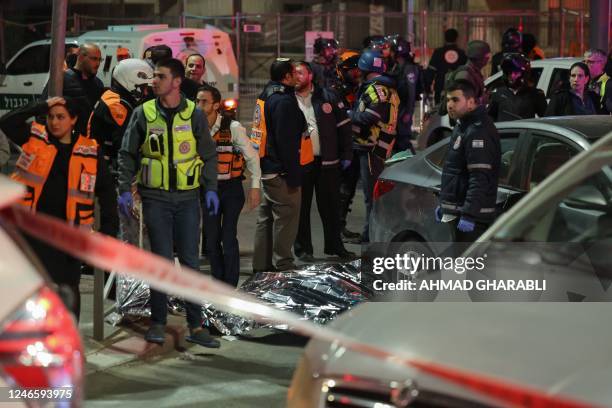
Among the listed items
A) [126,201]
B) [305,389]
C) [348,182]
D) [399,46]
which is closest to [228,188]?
[126,201]

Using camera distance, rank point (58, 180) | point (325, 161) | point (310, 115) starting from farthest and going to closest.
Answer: point (325, 161) < point (310, 115) < point (58, 180)

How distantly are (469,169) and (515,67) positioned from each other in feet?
13.2

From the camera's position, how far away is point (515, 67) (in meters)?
11.1

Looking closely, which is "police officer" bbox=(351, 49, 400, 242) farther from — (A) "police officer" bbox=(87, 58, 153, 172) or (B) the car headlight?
(B) the car headlight

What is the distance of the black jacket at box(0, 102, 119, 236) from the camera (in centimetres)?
696

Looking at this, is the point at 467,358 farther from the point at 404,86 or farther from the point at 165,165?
the point at 404,86

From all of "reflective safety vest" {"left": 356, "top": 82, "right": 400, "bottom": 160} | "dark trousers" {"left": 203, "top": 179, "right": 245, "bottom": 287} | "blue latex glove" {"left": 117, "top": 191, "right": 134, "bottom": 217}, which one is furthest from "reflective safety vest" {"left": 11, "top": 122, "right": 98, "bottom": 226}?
"reflective safety vest" {"left": 356, "top": 82, "right": 400, "bottom": 160}

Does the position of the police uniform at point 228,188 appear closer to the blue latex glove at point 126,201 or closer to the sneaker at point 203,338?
the sneaker at point 203,338

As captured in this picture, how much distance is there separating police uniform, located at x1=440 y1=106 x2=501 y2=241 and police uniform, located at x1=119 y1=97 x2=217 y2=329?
156cm

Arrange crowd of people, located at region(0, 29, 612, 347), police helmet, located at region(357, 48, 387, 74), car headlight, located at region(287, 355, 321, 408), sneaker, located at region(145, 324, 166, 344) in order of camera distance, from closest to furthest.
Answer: car headlight, located at region(287, 355, 321, 408) → crowd of people, located at region(0, 29, 612, 347) → sneaker, located at region(145, 324, 166, 344) → police helmet, located at region(357, 48, 387, 74)

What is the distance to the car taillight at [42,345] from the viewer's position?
3.31 metres

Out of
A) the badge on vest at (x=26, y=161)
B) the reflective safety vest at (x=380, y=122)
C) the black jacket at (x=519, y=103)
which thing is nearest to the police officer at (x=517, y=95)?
the black jacket at (x=519, y=103)

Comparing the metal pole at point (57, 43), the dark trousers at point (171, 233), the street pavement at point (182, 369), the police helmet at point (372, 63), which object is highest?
the metal pole at point (57, 43)

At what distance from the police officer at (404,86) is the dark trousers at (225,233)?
343 cm
